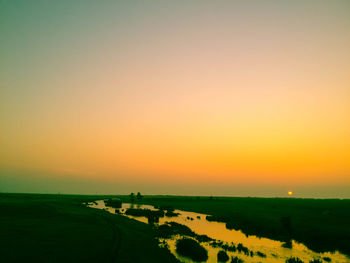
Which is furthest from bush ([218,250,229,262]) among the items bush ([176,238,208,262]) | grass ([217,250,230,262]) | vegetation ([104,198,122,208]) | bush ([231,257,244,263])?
vegetation ([104,198,122,208])

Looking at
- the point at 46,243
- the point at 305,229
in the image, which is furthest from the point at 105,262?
the point at 305,229

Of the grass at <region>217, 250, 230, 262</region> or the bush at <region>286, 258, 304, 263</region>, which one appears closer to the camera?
the grass at <region>217, 250, 230, 262</region>

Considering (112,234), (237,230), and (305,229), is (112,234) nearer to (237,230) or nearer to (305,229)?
(237,230)

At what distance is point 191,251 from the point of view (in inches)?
1077

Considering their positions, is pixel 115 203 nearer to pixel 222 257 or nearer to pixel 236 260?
pixel 222 257

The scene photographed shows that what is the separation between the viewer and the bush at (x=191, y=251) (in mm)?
26250

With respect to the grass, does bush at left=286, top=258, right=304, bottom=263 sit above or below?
below

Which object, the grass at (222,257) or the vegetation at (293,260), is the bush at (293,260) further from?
the grass at (222,257)

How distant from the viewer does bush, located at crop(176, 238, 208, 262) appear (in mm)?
26250

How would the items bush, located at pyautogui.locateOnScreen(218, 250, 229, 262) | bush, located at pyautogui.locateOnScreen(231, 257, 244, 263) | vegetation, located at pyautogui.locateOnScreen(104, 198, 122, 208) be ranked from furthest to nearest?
vegetation, located at pyautogui.locateOnScreen(104, 198, 122, 208) → bush, located at pyautogui.locateOnScreen(218, 250, 229, 262) → bush, located at pyautogui.locateOnScreen(231, 257, 244, 263)

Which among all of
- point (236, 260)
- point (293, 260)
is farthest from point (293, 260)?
point (236, 260)

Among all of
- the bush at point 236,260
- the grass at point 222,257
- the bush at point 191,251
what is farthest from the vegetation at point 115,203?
the bush at point 236,260

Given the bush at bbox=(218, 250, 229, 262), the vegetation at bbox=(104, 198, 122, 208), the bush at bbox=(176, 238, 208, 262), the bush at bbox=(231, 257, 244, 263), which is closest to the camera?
the bush at bbox=(231, 257, 244, 263)

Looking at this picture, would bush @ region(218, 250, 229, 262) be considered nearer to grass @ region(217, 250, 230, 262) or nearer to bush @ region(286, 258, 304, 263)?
grass @ region(217, 250, 230, 262)
